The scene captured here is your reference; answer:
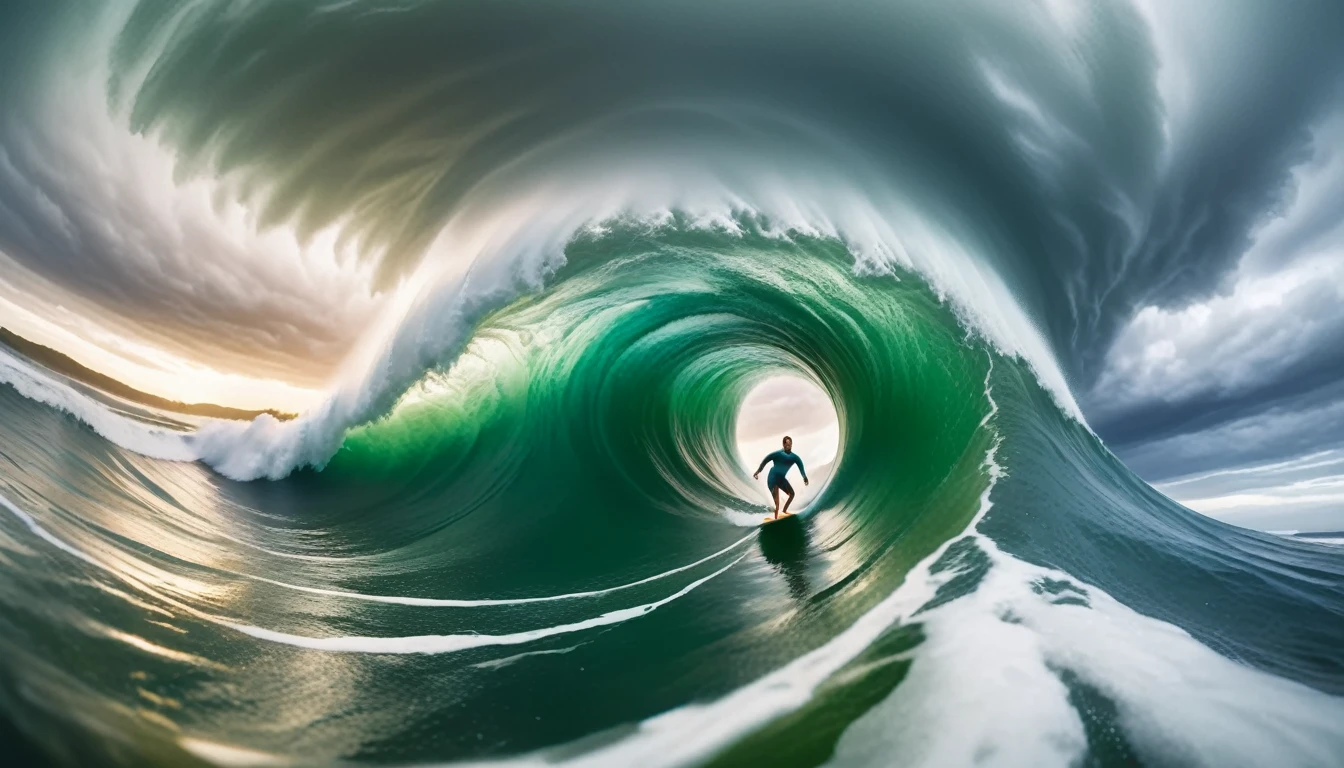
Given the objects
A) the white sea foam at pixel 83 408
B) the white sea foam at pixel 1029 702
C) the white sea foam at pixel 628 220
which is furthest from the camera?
the white sea foam at pixel 628 220

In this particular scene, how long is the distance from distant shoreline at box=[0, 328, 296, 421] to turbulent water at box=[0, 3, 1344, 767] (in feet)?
0.63

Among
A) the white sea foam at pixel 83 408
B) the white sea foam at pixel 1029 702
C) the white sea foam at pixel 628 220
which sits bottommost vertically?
the white sea foam at pixel 1029 702

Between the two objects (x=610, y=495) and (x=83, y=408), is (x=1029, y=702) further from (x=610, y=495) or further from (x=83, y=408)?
(x=83, y=408)

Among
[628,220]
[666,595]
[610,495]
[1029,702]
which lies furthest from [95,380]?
[1029,702]

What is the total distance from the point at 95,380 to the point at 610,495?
198 inches

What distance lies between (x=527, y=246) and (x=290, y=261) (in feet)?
7.88

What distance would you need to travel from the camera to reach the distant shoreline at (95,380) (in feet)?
18.7

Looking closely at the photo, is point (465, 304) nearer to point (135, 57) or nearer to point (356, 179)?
point (356, 179)

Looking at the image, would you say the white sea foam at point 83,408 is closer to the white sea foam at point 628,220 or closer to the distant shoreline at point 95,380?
the white sea foam at point 628,220

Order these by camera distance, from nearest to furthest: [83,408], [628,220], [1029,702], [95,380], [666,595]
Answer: [1029,702] → [666,595] → [83,408] → [95,380] → [628,220]

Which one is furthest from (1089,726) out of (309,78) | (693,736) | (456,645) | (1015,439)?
(309,78)

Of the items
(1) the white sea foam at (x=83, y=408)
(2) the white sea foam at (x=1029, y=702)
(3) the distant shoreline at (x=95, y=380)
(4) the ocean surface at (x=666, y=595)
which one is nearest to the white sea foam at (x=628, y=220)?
(1) the white sea foam at (x=83, y=408)

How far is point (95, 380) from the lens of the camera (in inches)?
245

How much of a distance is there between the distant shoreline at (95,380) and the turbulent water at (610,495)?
7.5 inches
